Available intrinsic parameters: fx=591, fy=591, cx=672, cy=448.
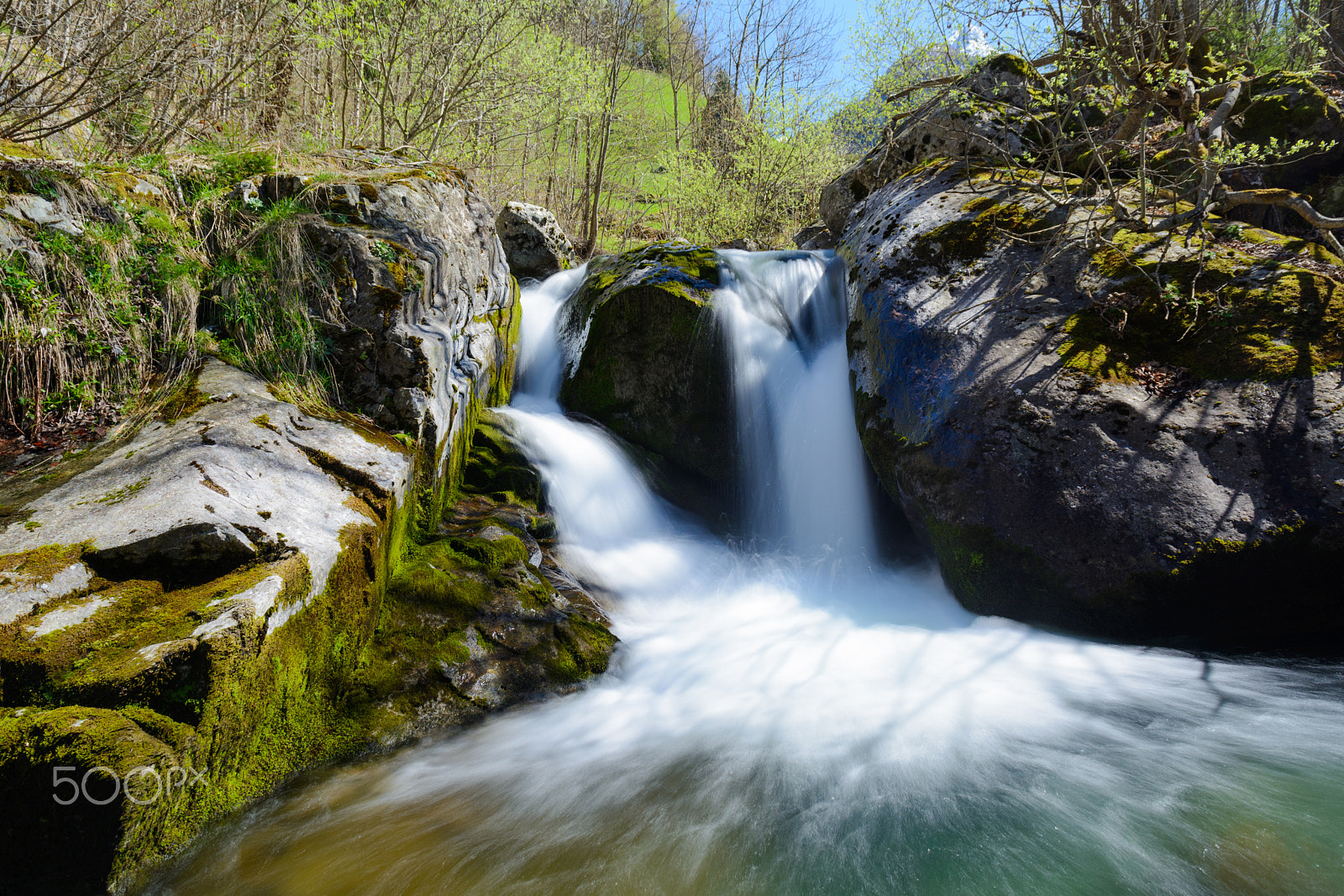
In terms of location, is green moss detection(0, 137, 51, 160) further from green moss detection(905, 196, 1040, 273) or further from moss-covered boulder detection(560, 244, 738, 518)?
green moss detection(905, 196, 1040, 273)

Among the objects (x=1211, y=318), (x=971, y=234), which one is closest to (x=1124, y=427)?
(x=1211, y=318)

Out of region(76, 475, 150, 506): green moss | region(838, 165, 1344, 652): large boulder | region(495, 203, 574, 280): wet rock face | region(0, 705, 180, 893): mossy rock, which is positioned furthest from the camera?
region(495, 203, 574, 280): wet rock face

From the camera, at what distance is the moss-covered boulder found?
6414mm

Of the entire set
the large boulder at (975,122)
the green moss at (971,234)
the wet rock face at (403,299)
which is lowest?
the wet rock face at (403,299)

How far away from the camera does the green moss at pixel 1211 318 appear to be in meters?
3.91

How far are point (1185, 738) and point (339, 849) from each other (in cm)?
385

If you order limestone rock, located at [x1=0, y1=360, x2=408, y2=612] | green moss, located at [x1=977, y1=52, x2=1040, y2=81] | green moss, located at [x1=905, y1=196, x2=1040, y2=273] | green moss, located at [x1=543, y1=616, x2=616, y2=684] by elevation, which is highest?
green moss, located at [x1=977, y1=52, x2=1040, y2=81]

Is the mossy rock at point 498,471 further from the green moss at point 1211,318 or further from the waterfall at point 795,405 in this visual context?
the green moss at point 1211,318

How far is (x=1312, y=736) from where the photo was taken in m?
2.85

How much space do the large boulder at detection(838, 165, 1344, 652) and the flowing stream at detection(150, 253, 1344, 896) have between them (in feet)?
1.25

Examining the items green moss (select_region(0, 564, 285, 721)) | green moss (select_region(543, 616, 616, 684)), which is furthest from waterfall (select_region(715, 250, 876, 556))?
green moss (select_region(0, 564, 285, 721))

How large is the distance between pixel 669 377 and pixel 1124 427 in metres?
4.05

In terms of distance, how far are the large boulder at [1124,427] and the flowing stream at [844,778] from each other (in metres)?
0.38

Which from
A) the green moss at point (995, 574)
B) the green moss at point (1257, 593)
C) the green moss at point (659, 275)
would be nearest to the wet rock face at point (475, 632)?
the green moss at point (995, 574)
